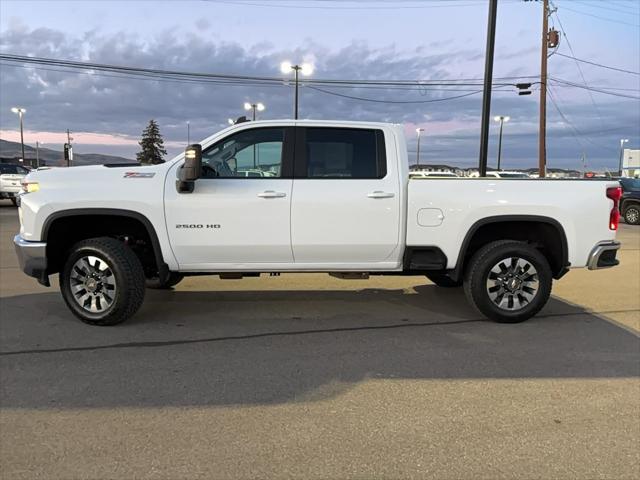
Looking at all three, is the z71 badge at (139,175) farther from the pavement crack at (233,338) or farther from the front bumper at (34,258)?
the pavement crack at (233,338)

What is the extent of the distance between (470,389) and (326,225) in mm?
2216

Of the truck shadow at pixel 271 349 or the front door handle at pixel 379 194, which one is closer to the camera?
the truck shadow at pixel 271 349

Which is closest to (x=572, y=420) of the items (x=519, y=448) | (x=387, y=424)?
(x=519, y=448)

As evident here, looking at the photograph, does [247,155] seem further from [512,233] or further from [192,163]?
[512,233]

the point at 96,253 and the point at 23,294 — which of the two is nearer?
the point at 96,253

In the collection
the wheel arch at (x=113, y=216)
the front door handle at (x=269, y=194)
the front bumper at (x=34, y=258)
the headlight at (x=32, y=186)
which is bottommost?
the front bumper at (x=34, y=258)

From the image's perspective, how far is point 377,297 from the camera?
7133 mm

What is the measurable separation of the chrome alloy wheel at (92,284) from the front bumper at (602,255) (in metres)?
4.93

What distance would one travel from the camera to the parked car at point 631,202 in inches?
798

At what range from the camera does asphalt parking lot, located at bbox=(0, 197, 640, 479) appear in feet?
10.3

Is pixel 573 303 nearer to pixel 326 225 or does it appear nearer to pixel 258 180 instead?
pixel 326 225

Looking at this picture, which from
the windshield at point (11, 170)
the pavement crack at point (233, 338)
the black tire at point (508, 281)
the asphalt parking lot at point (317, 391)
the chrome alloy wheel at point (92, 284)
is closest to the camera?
the asphalt parking lot at point (317, 391)

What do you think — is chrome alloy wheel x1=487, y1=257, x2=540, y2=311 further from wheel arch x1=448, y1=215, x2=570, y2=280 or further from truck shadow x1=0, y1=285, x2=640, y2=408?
wheel arch x1=448, y1=215, x2=570, y2=280

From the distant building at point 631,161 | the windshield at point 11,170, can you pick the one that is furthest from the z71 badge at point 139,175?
the distant building at point 631,161
